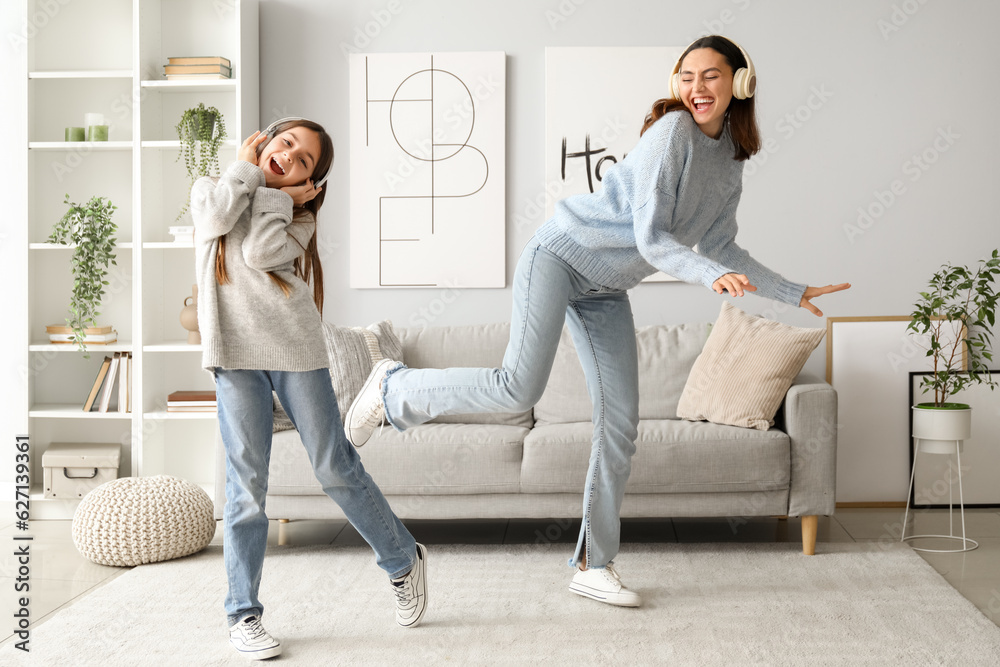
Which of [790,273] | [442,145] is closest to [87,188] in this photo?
[442,145]

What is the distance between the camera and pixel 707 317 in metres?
3.72

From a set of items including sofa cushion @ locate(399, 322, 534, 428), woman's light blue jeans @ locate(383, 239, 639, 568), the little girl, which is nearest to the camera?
Result: the little girl

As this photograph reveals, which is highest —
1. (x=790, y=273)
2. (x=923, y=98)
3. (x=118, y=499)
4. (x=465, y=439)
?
(x=923, y=98)

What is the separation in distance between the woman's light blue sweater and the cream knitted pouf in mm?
1560

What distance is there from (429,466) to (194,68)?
77.9 inches

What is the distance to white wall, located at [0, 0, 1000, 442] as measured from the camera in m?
3.61

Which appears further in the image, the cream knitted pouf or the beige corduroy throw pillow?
the beige corduroy throw pillow

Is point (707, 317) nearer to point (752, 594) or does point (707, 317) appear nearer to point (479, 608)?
point (752, 594)

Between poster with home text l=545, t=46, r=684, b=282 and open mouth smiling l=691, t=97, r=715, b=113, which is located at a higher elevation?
poster with home text l=545, t=46, r=684, b=282

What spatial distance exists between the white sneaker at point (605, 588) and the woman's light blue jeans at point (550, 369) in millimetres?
28

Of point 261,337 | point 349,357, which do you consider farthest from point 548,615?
point 349,357

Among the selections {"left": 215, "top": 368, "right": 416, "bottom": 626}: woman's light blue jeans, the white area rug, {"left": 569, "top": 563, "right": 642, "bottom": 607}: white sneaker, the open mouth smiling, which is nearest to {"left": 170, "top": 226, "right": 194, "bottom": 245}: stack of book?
the white area rug

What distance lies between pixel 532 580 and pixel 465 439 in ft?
1.72

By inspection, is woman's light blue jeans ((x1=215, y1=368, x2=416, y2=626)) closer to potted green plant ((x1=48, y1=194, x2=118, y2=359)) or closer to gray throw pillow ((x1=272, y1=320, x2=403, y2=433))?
gray throw pillow ((x1=272, y1=320, x2=403, y2=433))
